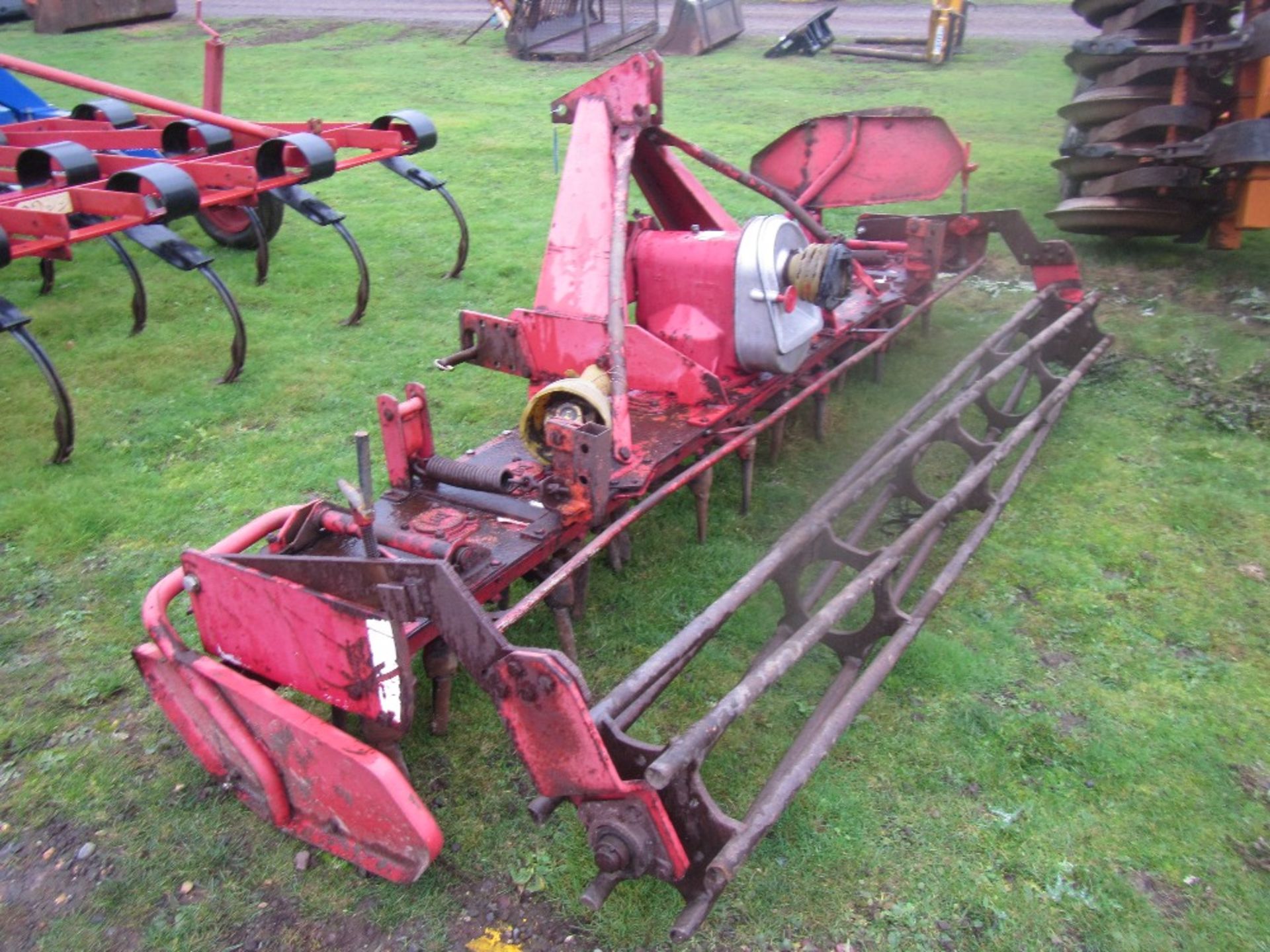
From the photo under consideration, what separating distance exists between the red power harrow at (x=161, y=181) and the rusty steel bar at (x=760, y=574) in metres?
3.50

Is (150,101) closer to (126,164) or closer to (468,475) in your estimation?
(126,164)

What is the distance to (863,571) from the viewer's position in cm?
345

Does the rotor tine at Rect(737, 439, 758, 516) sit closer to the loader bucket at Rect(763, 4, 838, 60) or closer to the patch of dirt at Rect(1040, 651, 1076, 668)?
the patch of dirt at Rect(1040, 651, 1076, 668)

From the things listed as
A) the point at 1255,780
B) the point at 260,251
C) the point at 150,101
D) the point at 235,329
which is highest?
the point at 150,101

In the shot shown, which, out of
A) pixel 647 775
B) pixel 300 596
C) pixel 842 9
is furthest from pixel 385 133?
pixel 842 9

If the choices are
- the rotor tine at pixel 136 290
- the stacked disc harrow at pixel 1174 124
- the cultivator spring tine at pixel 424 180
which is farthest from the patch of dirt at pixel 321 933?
the stacked disc harrow at pixel 1174 124

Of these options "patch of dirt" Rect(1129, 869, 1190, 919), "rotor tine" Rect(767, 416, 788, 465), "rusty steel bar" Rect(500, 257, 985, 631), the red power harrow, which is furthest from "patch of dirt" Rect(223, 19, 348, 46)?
"patch of dirt" Rect(1129, 869, 1190, 919)

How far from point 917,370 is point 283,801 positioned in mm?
4443

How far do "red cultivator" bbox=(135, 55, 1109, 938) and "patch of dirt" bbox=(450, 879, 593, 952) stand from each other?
279 millimetres

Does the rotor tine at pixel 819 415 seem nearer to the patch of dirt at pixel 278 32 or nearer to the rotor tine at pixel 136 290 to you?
the rotor tine at pixel 136 290

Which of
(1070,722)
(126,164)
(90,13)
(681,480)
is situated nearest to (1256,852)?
(1070,722)

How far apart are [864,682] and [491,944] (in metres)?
1.35

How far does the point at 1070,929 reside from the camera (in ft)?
8.71

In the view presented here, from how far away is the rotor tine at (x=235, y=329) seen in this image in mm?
5551
